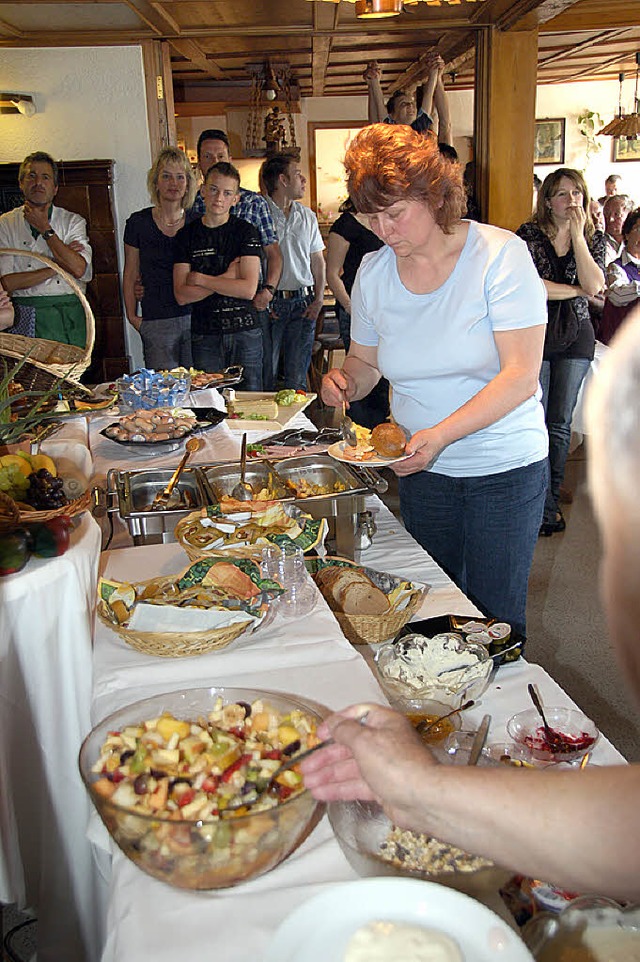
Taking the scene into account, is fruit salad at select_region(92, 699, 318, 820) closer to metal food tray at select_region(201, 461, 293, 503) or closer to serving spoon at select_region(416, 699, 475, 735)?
serving spoon at select_region(416, 699, 475, 735)

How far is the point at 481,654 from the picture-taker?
127 cm

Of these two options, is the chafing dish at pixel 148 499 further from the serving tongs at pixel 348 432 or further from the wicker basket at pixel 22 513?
the serving tongs at pixel 348 432

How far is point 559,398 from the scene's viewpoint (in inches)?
146

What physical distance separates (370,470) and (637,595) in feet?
4.61

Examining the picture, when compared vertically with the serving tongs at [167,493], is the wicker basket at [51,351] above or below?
above

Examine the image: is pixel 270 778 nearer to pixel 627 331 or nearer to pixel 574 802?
pixel 574 802

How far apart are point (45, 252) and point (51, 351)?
54.5 inches

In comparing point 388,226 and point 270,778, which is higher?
point 388,226

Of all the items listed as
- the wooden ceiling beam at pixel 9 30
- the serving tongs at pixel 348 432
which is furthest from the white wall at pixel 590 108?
the serving tongs at pixel 348 432

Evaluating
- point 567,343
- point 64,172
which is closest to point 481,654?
point 567,343

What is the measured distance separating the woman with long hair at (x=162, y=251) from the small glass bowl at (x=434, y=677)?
310cm

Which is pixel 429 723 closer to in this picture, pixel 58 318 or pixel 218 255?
pixel 218 255

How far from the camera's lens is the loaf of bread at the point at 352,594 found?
1443mm

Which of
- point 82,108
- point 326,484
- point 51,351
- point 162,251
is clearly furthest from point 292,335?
point 326,484
